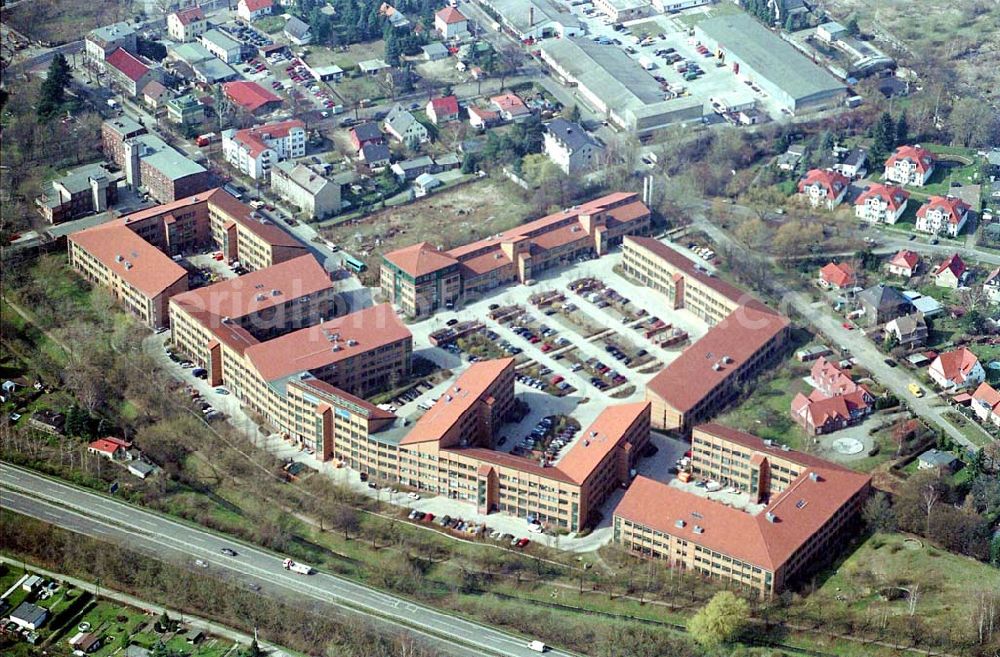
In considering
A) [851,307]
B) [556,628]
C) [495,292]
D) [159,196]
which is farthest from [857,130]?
[556,628]

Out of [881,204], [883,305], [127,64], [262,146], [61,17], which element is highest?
[61,17]

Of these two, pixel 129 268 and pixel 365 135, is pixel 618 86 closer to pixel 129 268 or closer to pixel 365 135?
pixel 365 135

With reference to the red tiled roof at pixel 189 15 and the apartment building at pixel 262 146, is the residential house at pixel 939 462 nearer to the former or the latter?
the apartment building at pixel 262 146

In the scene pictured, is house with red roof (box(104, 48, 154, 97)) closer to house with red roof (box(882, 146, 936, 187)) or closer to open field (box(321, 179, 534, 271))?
open field (box(321, 179, 534, 271))

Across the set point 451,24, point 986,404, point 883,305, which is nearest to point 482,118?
point 451,24

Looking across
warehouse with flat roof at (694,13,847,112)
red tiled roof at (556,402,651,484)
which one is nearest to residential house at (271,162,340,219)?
red tiled roof at (556,402,651,484)

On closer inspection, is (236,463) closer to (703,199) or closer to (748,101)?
(703,199)

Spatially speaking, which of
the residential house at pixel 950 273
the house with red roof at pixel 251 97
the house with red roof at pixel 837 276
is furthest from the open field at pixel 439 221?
the residential house at pixel 950 273
